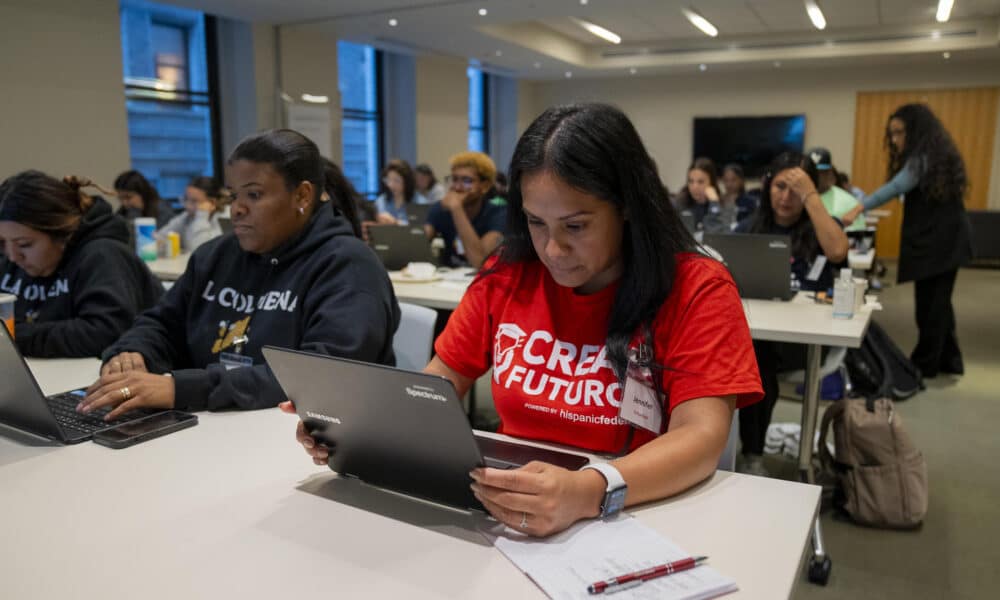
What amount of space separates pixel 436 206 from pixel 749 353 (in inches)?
124

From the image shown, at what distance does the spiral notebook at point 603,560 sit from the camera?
32.2 inches

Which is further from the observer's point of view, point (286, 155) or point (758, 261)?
point (758, 261)

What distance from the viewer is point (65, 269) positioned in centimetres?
217

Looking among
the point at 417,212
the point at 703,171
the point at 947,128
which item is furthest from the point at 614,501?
the point at 947,128

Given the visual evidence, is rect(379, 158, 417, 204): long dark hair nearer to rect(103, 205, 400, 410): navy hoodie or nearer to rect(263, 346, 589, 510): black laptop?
rect(103, 205, 400, 410): navy hoodie

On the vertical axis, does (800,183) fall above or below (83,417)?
above

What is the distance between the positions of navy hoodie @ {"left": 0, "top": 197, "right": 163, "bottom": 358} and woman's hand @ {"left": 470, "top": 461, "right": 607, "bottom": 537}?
151 centimetres

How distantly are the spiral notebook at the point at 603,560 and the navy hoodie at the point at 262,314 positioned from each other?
28.6 inches

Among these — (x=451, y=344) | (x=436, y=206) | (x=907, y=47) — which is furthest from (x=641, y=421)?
(x=907, y=47)

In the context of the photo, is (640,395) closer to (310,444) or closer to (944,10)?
(310,444)

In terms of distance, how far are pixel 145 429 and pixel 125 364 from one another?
33 cm

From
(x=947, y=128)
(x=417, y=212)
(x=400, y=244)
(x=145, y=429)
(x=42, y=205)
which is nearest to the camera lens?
(x=145, y=429)

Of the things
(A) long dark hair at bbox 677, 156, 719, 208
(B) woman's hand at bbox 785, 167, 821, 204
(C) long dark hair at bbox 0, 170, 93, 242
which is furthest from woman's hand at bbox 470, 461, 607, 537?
(A) long dark hair at bbox 677, 156, 719, 208

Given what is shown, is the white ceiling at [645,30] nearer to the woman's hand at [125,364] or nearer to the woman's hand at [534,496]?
the woman's hand at [125,364]
